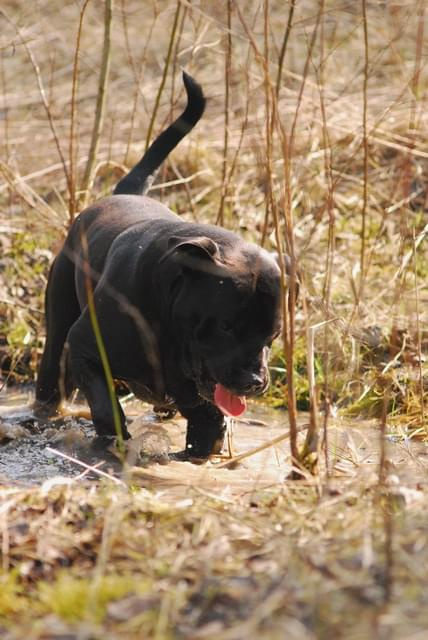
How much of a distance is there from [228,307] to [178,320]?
1.01 feet

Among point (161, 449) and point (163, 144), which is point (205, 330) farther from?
point (163, 144)

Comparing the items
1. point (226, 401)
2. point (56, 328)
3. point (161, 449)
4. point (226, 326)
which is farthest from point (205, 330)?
point (56, 328)

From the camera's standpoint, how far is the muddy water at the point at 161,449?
4.46 metres

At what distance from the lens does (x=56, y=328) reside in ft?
19.7

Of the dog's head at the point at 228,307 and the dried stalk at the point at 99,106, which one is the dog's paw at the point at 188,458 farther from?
the dried stalk at the point at 99,106

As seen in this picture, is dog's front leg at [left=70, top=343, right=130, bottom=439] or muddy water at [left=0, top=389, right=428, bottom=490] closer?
muddy water at [left=0, top=389, right=428, bottom=490]

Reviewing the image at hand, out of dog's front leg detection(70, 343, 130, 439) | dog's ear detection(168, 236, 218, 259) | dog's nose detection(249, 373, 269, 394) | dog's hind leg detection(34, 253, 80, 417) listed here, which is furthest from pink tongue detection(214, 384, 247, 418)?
dog's hind leg detection(34, 253, 80, 417)

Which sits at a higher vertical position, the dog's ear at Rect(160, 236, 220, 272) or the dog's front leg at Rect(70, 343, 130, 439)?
the dog's ear at Rect(160, 236, 220, 272)

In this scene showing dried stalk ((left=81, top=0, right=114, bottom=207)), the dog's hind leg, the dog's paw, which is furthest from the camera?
dried stalk ((left=81, top=0, right=114, bottom=207))

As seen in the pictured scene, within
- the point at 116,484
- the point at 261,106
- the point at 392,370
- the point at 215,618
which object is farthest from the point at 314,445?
the point at 261,106

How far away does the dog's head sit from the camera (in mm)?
4617

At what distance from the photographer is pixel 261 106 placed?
411 inches

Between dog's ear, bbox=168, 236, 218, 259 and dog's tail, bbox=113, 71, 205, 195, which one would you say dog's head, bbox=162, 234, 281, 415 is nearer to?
dog's ear, bbox=168, 236, 218, 259

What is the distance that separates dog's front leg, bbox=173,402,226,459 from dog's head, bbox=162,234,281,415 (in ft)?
1.18
